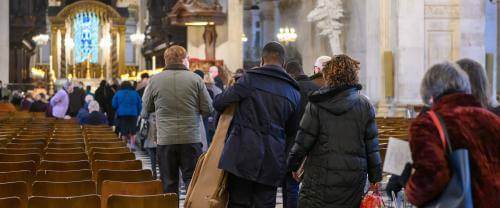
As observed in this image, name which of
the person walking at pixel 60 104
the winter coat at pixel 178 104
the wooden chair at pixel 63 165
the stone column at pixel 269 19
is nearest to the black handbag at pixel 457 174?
the winter coat at pixel 178 104

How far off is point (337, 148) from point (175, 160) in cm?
276

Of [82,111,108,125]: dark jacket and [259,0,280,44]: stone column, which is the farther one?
[259,0,280,44]: stone column

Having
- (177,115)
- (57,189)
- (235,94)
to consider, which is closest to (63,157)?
(177,115)

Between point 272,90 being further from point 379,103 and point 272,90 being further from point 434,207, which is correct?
point 379,103

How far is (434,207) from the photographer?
4.57 m

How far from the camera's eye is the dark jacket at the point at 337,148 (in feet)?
20.3

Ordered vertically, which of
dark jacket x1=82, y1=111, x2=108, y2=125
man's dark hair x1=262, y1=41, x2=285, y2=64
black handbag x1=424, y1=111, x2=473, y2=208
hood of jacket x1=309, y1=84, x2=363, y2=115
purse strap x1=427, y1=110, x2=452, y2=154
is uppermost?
man's dark hair x1=262, y1=41, x2=285, y2=64

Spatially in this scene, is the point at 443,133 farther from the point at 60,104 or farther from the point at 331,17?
the point at 331,17

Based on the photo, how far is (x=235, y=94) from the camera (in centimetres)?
684

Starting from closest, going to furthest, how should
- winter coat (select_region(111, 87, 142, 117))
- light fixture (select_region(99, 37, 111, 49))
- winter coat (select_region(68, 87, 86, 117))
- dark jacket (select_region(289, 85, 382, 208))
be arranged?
dark jacket (select_region(289, 85, 382, 208)) → winter coat (select_region(111, 87, 142, 117)) → winter coat (select_region(68, 87, 86, 117)) → light fixture (select_region(99, 37, 111, 49))

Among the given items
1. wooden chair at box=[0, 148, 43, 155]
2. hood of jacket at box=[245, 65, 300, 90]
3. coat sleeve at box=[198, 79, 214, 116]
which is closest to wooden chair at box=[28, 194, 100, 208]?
hood of jacket at box=[245, 65, 300, 90]

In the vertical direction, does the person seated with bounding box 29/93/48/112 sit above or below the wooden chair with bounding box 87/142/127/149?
above

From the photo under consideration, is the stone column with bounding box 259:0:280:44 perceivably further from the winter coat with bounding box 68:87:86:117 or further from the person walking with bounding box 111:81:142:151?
the person walking with bounding box 111:81:142:151

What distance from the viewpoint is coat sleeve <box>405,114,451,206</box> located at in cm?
442
